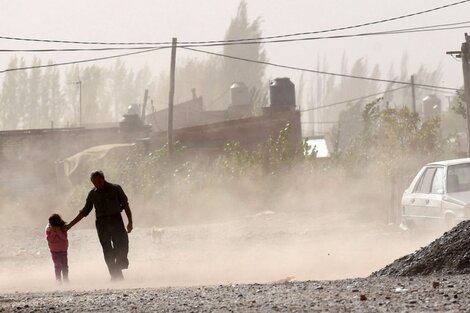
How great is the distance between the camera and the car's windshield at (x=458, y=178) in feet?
57.1

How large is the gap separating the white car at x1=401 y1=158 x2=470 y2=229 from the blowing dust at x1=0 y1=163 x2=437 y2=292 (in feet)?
1.31

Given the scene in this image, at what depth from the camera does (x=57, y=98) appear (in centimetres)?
14350

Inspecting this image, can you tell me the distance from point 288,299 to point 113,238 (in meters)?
5.54

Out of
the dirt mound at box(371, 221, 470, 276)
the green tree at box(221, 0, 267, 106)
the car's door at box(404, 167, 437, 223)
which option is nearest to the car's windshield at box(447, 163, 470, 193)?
the car's door at box(404, 167, 437, 223)

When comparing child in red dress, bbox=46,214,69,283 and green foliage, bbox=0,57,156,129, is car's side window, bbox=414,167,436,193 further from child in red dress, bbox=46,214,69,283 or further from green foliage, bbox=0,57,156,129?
green foliage, bbox=0,57,156,129

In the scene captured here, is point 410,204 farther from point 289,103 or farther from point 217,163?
point 289,103

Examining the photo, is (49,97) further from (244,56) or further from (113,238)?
(113,238)

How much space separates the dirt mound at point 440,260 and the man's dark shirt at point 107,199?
406 centimetres

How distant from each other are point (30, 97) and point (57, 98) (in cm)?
562

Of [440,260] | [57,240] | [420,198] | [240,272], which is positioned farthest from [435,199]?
[57,240]

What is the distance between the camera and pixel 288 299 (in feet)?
31.9

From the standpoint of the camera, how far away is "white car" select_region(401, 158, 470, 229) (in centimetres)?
1678

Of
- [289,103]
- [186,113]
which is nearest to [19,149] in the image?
[289,103]

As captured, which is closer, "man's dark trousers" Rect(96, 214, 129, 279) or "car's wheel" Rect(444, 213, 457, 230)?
"man's dark trousers" Rect(96, 214, 129, 279)
